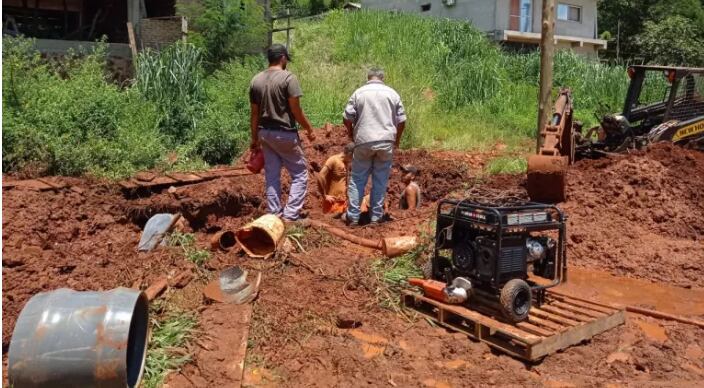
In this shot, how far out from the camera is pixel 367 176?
6.63m

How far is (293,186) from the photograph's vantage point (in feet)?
20.7

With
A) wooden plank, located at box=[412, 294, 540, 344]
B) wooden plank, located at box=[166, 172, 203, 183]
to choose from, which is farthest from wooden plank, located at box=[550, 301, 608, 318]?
wooden plank, located at box=[166, 172, 203, 183]

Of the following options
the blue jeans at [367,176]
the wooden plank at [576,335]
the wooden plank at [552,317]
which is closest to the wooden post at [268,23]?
the blue jeans at [367,176]

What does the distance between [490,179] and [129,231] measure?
550 cm

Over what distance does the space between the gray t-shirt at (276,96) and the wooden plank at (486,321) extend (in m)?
2.36

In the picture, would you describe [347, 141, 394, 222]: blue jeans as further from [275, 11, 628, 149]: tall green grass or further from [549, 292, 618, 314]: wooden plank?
[275, 11, 628, 149]: tall green grass

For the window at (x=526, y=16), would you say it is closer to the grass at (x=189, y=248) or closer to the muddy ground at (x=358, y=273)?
the muddy ground at (x=358, y=273)

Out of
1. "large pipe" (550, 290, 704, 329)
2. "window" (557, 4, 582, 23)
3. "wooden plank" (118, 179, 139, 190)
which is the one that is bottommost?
"large pipe" (550, 290, 704, 329)

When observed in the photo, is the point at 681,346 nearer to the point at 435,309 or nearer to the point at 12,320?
the point at 435,309

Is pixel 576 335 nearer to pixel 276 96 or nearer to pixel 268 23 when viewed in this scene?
pixel 276 96

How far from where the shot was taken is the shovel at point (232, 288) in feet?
15.0

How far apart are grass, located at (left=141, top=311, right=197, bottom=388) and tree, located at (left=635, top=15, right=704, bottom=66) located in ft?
92.2

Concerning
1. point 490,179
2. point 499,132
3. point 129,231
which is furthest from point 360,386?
point 499,132

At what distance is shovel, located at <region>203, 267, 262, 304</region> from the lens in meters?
4.58
